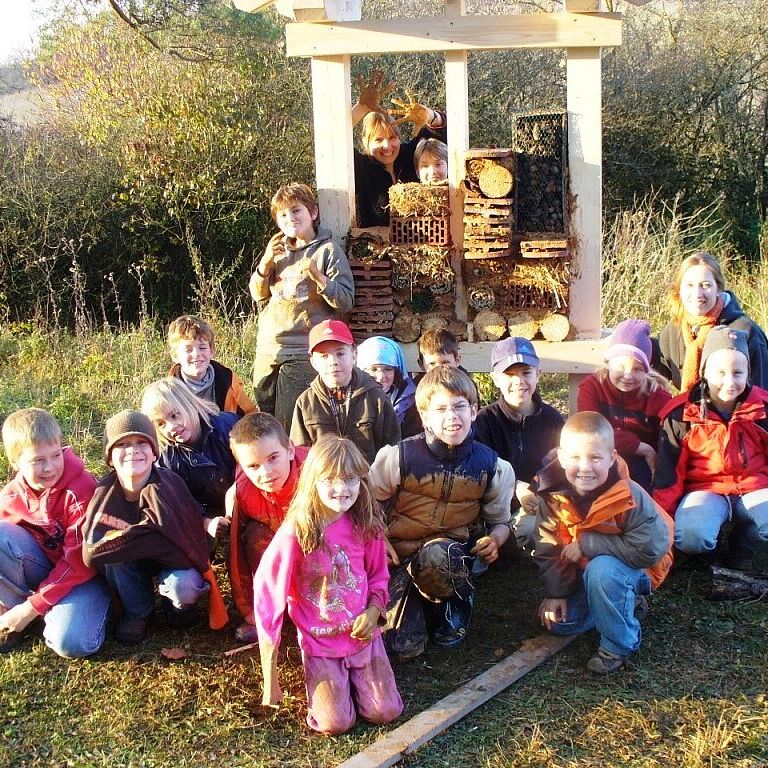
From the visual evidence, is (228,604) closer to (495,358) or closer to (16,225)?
(495,358)

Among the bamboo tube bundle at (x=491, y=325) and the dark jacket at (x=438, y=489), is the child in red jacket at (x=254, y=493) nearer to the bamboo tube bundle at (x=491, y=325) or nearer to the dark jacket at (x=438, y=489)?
the dark jacket at (x=438, y=489)

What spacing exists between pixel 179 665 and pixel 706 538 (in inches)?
92.2

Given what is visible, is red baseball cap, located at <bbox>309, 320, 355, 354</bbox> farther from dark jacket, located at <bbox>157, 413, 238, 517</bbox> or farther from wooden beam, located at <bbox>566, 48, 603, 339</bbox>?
wooden beam, located at <bbox>566, 48, 603, 339</bbox>

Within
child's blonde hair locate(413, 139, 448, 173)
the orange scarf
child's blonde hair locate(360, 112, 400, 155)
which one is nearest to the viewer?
the orange scarf

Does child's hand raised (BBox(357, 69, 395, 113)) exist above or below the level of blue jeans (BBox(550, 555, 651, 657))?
above

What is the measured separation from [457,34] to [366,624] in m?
3.43

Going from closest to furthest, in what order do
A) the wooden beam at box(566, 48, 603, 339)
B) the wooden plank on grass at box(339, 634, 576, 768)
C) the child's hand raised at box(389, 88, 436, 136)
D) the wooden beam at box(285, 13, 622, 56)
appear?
the wooden plank on grass at box(339, 634, 576, 768) < the wooden beam at box(285, 13, 622, 56) < the wooden beam at box(566, 48, 603, 339) < the child's hand raised at box(389, 88, 436, 136)

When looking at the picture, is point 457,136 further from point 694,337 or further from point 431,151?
point 694,337

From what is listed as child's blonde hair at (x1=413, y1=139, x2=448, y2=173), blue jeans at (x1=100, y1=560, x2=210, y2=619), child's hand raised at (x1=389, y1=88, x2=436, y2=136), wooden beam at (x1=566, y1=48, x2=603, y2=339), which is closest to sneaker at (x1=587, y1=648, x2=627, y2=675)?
blue jeans at (x1=100, y1=560, x2=210, y2=619)

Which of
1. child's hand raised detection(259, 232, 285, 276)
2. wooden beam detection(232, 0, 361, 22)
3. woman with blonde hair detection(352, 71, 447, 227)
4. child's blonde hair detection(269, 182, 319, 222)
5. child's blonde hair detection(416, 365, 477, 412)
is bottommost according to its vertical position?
child's blonde hair detection(416, 365, 477, 412)

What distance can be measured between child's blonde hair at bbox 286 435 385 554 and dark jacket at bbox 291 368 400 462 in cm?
98

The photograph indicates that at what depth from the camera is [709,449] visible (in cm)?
407

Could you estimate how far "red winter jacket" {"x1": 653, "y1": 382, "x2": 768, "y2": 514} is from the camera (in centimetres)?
400

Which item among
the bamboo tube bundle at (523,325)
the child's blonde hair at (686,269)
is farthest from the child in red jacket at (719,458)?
the bamboo tube bundle at (523,325)
